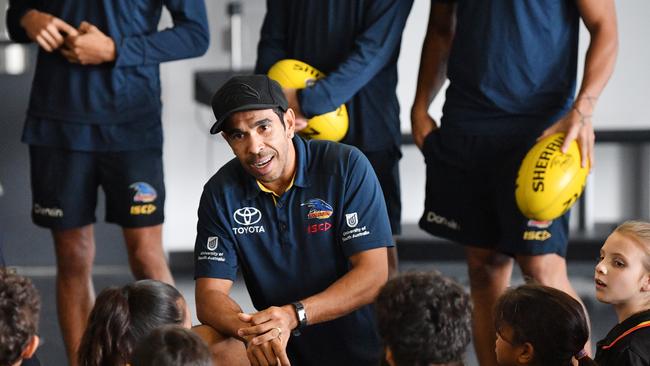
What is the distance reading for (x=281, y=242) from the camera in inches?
103

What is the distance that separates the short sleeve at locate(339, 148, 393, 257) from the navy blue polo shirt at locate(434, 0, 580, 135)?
2.00 ft

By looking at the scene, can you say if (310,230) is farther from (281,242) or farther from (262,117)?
(262,117)

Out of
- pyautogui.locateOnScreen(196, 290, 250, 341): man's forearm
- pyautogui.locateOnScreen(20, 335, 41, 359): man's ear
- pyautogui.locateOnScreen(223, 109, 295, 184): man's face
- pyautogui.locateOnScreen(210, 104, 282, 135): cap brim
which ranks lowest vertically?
pyautogui.locateOnScreen(196, 290, 250, 341): man's forearm

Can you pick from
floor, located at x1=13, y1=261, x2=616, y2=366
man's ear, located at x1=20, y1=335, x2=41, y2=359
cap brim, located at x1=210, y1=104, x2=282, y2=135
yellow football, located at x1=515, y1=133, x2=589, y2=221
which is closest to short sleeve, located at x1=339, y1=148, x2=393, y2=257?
cap brim, located at x1=210, y1=104, x2=282, y2=135

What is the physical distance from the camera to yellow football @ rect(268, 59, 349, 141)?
322 centimetres

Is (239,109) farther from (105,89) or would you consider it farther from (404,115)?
(404,115)

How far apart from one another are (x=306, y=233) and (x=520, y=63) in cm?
92

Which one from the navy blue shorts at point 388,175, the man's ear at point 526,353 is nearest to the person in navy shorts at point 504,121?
the navy blue shorts at point 388,175

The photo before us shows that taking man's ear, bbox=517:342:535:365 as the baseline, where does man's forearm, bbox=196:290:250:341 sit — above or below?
below

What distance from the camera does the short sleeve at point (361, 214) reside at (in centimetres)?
259

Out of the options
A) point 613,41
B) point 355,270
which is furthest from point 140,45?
point 613,41

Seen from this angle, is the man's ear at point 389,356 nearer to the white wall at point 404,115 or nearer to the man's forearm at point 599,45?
the man's forearm at point 599,45

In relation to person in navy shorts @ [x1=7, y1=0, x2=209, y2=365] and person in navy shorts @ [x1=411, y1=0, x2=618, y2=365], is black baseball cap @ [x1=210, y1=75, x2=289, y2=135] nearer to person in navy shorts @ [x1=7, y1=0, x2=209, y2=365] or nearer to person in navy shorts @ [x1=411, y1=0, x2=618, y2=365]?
person in navy shorts @ [x1=411, y1=0, x2=618, y2=365]

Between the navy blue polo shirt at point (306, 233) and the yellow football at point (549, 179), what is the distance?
1.55 feet
